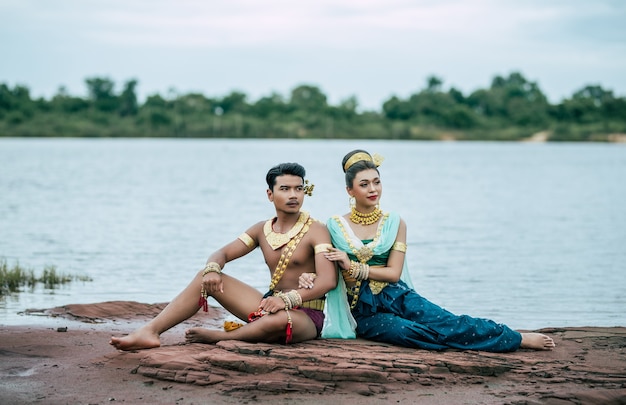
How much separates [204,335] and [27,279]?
564cm

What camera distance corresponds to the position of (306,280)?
634cm

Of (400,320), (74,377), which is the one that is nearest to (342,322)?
(400,320)

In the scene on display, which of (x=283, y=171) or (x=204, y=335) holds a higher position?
(x=283, y=171)

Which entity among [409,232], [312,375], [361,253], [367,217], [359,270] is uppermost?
[367,217]

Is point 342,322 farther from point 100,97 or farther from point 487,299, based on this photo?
point 100,97

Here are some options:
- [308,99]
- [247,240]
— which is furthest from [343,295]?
[308,99]

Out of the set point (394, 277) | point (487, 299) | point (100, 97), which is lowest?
point (487, 299)

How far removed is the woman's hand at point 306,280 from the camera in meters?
6.33

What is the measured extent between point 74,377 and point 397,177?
123 feet

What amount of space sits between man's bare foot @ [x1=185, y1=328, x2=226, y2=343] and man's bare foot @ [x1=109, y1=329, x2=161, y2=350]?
24 cm

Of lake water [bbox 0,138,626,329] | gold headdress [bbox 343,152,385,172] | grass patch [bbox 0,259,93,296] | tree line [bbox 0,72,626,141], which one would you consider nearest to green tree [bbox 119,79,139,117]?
tree line [bbox 0,72,626,141]

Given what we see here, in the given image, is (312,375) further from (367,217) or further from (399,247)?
(367,217)

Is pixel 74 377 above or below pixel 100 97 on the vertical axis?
below

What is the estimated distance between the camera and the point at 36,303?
990 cm
